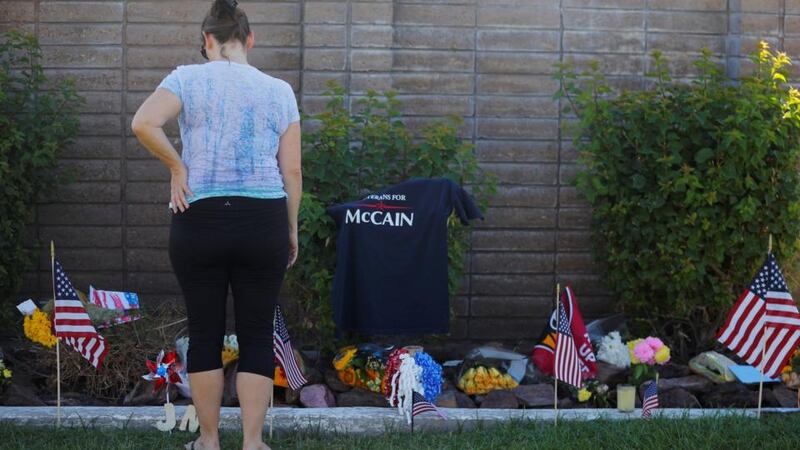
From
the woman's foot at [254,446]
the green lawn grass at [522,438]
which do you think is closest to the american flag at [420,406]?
the green lawn grass at [522,438]

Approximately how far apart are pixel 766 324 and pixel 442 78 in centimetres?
275

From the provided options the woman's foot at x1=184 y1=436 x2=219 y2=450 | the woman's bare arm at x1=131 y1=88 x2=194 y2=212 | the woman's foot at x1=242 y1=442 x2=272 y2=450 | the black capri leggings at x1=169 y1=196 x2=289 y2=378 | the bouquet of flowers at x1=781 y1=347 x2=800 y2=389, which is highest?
the woman's bare arm at x1=131 y1=88 x2=194 y2=212

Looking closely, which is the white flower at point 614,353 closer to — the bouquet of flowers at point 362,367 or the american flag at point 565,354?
the american flag at point 565,354

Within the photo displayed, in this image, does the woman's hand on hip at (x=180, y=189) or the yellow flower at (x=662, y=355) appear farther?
the yellow flower at (x=662, y=355)

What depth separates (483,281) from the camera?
23.4 ft

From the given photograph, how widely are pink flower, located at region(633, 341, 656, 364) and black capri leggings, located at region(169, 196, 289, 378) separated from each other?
2420 mm

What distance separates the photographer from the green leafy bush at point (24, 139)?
613cm

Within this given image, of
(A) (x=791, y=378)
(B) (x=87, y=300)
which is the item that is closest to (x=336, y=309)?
(B) (x=87, y=300)

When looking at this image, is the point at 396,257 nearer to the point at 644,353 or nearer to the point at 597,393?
Answer: the point at 597,393

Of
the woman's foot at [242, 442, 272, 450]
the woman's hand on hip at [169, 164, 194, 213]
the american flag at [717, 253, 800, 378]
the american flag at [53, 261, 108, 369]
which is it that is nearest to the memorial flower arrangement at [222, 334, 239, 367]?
the american flag at [53, 261, 108, 369]

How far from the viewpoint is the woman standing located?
4.18 metres

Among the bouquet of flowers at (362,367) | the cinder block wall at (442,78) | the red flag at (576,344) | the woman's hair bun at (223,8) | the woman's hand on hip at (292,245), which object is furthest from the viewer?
the cinder block wall at (442,78)

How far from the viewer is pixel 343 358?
18.8ft

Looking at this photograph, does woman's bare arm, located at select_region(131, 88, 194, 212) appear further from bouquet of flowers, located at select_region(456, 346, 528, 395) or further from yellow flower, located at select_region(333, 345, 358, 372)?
bouquet of flowers, located at select_region(456, 346, 528, 395)
